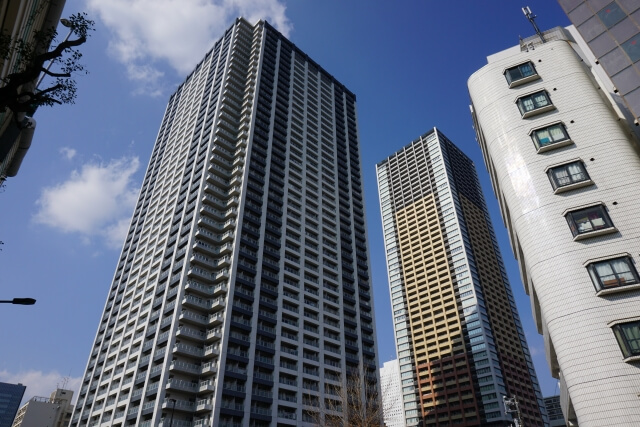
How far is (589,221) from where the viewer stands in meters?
24.5

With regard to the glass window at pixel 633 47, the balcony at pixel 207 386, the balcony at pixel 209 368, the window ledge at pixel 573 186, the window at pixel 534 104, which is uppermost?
the window at pixel 534 104

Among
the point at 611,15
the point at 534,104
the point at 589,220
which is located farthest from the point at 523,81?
the point at 589,220

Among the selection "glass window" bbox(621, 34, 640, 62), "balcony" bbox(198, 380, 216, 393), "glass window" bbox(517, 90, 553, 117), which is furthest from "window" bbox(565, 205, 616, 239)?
"balcony" bbox(198, 380, 216, 393)

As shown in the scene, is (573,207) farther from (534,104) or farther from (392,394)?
(392,394)

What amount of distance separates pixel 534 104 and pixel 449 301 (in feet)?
313

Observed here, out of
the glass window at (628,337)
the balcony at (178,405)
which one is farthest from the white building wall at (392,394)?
the glass window at (628,337)

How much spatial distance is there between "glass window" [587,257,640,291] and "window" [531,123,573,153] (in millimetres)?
8997

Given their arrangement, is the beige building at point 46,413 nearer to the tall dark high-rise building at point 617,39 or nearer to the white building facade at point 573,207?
the white building facade at point 573,207

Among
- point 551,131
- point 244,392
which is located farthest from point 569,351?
point 244,392

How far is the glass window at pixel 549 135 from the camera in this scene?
28.3 m

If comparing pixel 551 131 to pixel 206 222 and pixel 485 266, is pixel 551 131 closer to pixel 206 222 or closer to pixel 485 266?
pixel 206 222

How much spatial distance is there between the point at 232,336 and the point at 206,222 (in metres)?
20.6

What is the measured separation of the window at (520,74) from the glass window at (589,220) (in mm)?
12617

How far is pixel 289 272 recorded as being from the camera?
73688 millimetres
